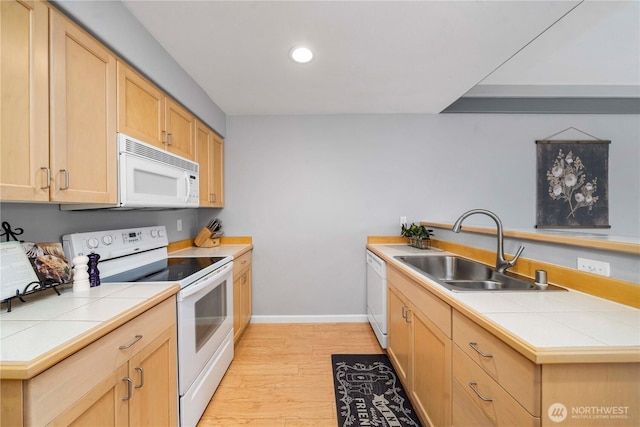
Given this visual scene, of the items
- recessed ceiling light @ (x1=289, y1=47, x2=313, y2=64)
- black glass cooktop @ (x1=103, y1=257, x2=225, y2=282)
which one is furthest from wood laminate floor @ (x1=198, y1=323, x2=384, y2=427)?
recessed ceiling light @ (x1=289, y1=47, x2=313, y2=64)

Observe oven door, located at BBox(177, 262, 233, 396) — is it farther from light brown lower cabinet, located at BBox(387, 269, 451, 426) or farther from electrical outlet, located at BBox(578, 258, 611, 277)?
electrical outlet, located at BBox(578, 258, 611, 277)

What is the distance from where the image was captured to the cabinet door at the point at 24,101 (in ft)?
2.80

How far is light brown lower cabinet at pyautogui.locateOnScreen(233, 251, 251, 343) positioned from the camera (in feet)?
7.52

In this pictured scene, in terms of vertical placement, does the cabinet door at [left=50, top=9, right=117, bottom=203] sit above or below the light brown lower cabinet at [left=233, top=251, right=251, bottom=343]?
above

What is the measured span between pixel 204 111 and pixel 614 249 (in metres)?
2.80

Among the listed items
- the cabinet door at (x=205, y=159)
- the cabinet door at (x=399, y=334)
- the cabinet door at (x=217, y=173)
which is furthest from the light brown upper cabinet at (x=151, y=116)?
the cabinet door at (x=399, y=334)

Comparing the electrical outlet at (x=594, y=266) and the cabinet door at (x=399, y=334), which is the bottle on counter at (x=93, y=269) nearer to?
the cabinet door at (x=399, y=334)

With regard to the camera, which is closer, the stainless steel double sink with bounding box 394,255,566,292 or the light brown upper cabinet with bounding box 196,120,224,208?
the stainless steel double sink with bounding box 394,255,566,292

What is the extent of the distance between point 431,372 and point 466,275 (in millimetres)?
879

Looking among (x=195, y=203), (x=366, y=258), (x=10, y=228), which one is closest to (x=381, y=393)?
(x=366, y=258)

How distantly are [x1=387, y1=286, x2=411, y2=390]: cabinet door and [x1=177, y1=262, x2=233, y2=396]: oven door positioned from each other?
→ 132 cm

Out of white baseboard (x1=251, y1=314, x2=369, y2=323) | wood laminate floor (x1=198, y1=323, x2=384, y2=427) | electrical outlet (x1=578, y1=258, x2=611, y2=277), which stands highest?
electrical outlet (x1=578, y1=258, x2=611, y2=277)

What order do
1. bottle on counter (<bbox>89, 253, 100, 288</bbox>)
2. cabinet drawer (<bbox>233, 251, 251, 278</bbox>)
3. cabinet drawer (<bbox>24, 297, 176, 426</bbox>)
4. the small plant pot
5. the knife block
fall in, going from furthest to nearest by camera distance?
the knife block < the small plant pot < cabinet drawer (<bbox>233, 251, 251, 278</bbox>) < bottle on counter (<bbox>89, 253, 100, 288</bbox>) < cabinet drawer (<bbox>24, 297, 176, 426</bbox>)

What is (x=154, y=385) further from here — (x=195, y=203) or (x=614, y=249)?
(x=614, y=249)
